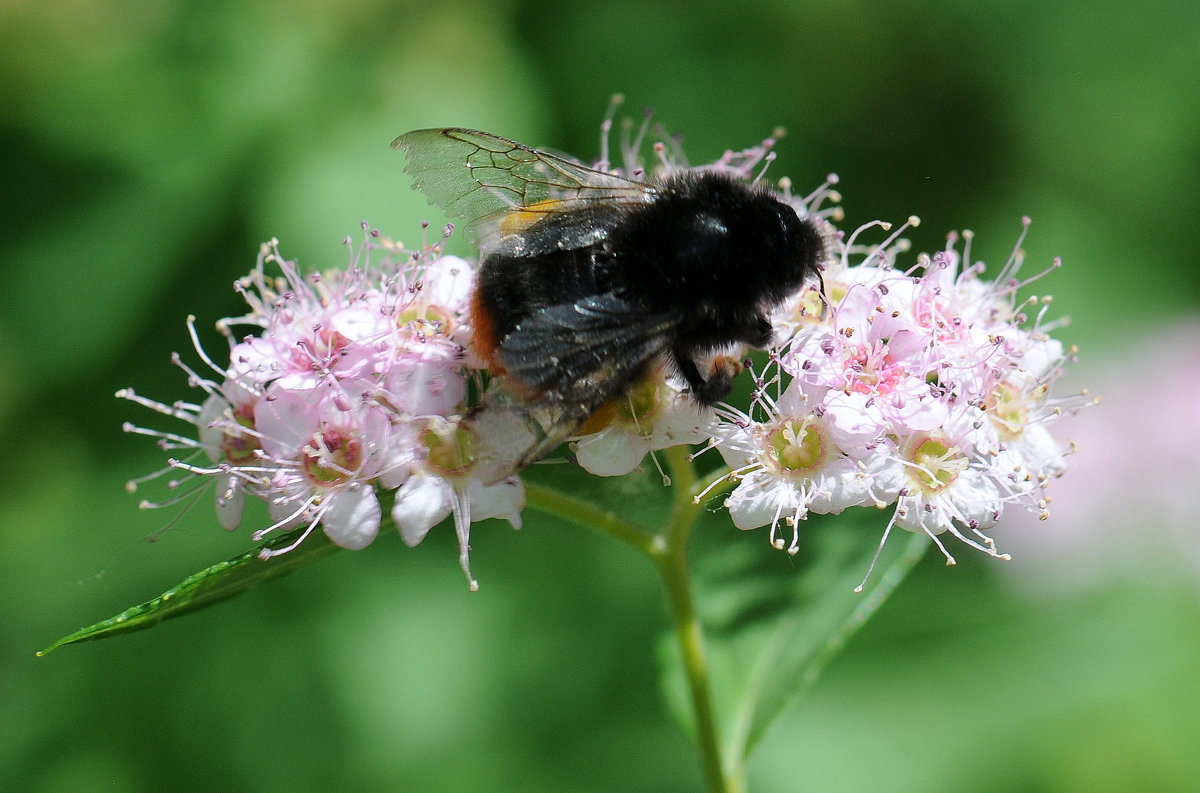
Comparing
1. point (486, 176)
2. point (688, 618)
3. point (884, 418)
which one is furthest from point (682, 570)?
point (486, 176)

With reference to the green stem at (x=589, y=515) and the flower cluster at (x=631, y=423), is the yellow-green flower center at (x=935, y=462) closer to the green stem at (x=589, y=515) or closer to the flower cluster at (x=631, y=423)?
the flower cluster at (x=631, y=423)

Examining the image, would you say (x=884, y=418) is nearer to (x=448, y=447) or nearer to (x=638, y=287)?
(x=638, y=287)

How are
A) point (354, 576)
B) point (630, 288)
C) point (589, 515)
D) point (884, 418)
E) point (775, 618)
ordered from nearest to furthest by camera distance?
point (630, 288) < point (884, 418) < point (589, 515) < point (775, 618) < point (354, 576)

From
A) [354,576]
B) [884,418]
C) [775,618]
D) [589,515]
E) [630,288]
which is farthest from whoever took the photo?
[354,576]

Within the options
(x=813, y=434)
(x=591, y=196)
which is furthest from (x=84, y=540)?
(x=813, y=434)

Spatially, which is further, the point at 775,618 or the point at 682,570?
the point at 775,618

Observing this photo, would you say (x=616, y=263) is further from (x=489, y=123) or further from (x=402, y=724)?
(x=402, y=724)

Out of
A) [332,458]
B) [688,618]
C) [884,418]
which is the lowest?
[688,618]
